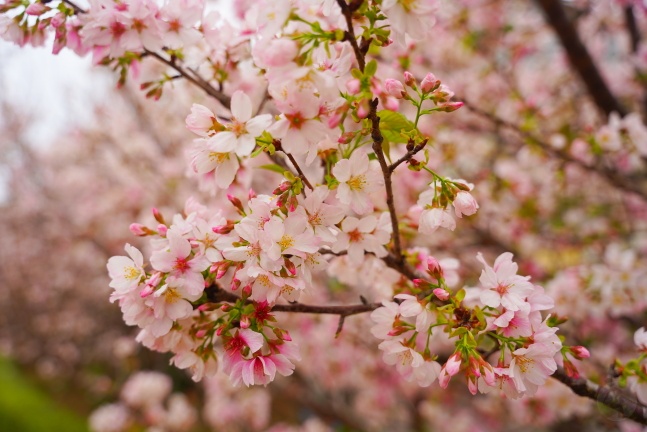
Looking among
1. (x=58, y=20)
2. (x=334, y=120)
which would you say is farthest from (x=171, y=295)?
(x=58, y=20)

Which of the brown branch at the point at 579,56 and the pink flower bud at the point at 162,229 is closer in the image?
the pink flower bud at the point at 162,229

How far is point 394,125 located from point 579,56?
2.44 m

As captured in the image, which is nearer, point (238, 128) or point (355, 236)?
point (238, 128)

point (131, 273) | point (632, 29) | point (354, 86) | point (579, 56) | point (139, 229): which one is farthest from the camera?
point (632, 29)

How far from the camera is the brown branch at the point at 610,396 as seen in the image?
113cm

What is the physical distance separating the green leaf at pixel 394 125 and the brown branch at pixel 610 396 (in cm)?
70

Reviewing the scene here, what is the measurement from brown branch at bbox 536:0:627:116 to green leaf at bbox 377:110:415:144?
220cm

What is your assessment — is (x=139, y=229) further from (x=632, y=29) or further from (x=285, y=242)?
(x=632, y=29)

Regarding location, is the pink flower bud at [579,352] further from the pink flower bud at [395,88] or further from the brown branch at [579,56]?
the brown branch at [579,56]

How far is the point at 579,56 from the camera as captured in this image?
284 cm

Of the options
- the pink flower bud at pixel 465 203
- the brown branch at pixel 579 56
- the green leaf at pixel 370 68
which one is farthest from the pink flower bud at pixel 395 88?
the brown branch at pixel 579 56

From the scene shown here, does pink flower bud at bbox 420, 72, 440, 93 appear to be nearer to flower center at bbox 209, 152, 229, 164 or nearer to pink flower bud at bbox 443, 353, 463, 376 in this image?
flower center at bbox 209, 152, 229, 164

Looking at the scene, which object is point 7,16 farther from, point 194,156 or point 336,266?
point 336,266

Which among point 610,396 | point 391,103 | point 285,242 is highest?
point 391,103
